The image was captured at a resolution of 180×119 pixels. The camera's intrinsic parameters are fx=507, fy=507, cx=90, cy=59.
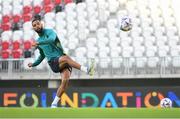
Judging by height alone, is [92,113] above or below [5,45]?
below

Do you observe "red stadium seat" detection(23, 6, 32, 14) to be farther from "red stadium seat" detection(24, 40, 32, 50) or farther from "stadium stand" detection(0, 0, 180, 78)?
"red stadium seat" detection(24, 40, 32, 50)

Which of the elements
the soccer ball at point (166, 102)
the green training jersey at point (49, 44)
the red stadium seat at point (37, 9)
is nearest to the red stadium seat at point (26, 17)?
the red stadium seat at point (37, 9)

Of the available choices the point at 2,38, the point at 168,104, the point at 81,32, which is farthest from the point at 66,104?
the point at 2,38

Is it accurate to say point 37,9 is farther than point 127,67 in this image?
Yes

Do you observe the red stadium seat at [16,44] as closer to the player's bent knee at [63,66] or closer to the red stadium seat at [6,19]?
the red stadium seat at [6,19]

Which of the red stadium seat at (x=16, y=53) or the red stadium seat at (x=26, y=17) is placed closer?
the red stadium seat at (x=16, y=53)

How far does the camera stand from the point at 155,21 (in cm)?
1702

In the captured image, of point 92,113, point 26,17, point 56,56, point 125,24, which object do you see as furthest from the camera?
point 26,17

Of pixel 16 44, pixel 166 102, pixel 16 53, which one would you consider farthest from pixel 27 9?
pixel 166 102

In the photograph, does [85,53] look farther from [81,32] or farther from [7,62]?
[7,62]

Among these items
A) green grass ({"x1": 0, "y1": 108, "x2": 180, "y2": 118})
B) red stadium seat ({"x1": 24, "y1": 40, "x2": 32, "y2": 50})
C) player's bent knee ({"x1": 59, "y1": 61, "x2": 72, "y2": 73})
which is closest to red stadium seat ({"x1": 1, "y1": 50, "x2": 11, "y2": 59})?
red stadium seat ({"x1": 24, "y1": 40, "x2": 32, "y2": 50})

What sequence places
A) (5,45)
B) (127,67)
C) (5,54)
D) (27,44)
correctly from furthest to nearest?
(5,45)
(27,44)
(5,54)
(127,67)

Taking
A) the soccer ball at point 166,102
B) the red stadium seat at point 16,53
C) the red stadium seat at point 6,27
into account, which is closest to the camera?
the soccer ball at point 166,102

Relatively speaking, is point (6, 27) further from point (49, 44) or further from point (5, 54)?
point (49, 44)
